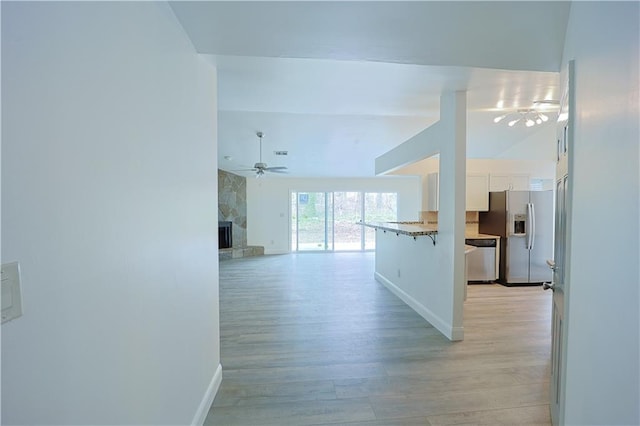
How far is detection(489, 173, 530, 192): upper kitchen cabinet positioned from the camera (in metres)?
5.46

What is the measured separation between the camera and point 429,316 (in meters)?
3.39

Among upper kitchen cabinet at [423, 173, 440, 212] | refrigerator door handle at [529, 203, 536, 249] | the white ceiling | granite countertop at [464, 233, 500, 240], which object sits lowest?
granite countertop at [464, 233, 500, 240]

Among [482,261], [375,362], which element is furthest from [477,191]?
[375,362]

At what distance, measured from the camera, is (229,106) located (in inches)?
143

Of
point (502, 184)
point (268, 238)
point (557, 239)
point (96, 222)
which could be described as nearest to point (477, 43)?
point (557, 239)

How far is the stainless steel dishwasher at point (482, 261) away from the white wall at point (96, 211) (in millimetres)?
4901

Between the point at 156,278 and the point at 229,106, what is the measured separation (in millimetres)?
2856

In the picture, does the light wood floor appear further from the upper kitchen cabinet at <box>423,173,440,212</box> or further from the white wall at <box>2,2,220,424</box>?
the upper kitchen cabinet at <box>423,173,440,212</box>

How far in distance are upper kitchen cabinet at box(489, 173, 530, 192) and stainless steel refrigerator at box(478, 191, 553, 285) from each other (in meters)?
0.34

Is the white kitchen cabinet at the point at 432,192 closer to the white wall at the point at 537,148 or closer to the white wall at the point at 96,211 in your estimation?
the white wall at the point at 537,148

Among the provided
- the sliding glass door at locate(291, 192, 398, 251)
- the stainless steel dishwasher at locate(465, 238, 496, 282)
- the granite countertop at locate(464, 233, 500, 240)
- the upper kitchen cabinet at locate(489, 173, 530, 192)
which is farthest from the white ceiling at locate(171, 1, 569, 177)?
the sliding glass door at locate(291, 192, 398, 251)

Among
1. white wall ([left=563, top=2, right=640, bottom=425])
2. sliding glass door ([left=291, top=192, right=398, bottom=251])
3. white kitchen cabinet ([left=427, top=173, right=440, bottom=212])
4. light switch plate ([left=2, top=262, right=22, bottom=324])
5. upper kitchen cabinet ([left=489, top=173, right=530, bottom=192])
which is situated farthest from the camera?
sliding glass door ([left=291, top=192, right=398, bottom=251])

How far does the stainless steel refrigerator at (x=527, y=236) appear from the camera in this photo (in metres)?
5.09

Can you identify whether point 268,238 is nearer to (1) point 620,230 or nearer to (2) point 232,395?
(2) point 232,395
